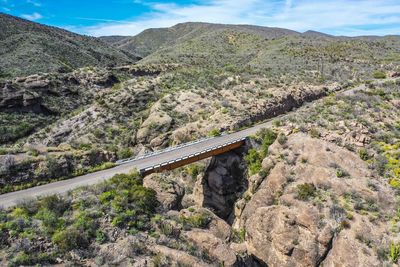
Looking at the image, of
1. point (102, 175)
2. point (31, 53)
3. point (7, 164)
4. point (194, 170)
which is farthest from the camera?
point (31, 53)

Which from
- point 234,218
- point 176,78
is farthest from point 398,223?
point 176,78

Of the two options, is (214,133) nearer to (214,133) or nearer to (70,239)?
(214,133)

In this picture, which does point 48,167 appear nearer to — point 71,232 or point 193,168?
point 71,232

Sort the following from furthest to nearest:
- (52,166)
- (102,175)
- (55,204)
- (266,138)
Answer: (266,138)
(102,175)
(52,166)
(55,204)

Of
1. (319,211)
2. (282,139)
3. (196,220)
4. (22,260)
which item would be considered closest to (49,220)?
(22,260)

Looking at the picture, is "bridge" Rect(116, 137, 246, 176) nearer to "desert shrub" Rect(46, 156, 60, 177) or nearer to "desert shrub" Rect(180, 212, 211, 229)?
"desert shrub" Rect(46, 156, 60, 177)

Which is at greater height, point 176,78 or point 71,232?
point 176,78

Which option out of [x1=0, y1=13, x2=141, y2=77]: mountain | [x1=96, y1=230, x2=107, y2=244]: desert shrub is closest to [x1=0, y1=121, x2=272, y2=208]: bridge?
[x1=96, y1=230, x2=107, y2=244]: desert shrub

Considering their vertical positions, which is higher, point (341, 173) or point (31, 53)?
point (31, 53)
